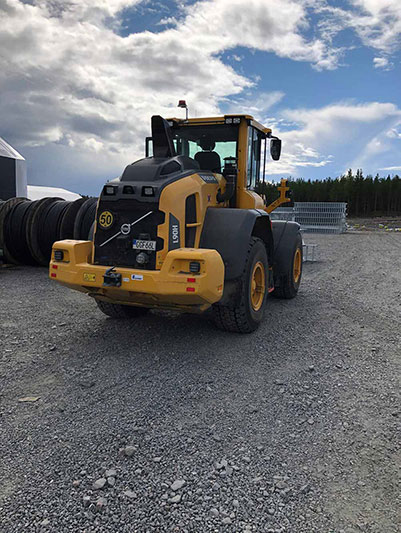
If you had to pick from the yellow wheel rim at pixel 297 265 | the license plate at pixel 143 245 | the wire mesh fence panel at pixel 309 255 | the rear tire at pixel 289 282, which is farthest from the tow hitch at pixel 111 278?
the wire mesh fence panel at pixel 309 255

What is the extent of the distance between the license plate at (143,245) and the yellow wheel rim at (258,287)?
149 cm

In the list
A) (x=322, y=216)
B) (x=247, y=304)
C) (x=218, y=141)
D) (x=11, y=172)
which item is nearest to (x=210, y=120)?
(x=218, y=141)

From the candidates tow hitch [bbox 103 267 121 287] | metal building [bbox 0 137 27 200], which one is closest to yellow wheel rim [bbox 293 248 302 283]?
tow hitch [bbox 103 267 121 287]

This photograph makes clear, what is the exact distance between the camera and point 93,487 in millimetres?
2617

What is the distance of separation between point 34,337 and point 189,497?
3420 mm

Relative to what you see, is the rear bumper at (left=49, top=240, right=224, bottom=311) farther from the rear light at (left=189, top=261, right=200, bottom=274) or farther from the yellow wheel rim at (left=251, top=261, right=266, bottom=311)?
the yellow wheel rim at (left=251, top=261, right=266, bottom=311)

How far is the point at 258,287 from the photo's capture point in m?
5.73

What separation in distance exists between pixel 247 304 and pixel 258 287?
68cm

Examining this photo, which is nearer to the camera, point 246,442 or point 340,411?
point 246,442

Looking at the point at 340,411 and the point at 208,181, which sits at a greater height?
the point at 208,181

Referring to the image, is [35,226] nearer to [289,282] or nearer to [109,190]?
[109,190]

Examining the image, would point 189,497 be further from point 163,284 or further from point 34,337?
point 34,337

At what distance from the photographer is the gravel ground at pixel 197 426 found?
8.10 ft

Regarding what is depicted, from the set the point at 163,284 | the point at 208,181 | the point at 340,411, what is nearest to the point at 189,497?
the point at 340,411
